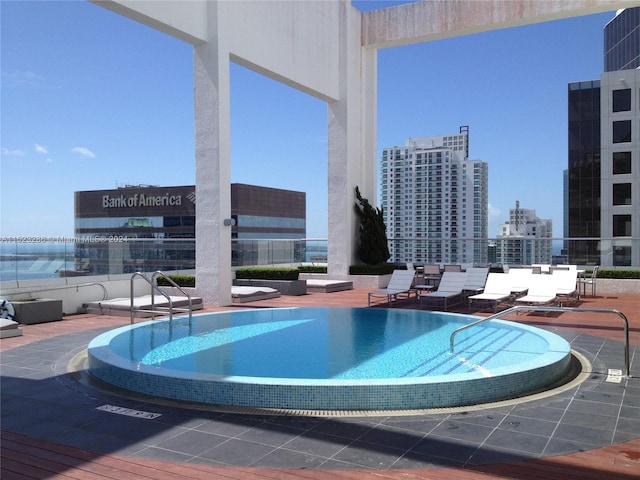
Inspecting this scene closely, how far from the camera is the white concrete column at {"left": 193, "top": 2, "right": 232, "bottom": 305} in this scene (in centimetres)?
1120

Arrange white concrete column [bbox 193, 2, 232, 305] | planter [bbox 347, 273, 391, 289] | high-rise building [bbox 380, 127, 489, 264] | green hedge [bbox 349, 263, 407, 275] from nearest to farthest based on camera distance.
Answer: white concrete column [bbox 193, 2, 232, 305]
planter [bbox 347, 273, 391, 289]
green hedge [bbox 349, 263, 407, 275]
high-rise building [bbox 380, 127, 489, 264]

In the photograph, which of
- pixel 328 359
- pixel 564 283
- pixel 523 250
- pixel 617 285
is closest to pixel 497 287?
pixel 564 283

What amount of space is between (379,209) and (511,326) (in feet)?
29.3

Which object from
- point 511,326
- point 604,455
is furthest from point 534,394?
point 511,326

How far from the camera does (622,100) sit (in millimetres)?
43031

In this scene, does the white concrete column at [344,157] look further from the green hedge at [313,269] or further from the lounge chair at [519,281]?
the lounge chair at [519,281]

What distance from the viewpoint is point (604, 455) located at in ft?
11.4

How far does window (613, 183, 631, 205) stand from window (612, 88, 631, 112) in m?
5.84

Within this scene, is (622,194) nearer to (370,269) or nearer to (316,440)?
(370,269)

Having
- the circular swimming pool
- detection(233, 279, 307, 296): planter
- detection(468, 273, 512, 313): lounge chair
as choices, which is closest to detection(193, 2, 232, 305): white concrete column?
the circular swimming pool

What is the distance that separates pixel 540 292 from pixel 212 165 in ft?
22.4

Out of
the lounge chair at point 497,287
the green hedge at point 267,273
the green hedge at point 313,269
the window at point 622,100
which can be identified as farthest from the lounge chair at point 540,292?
the window at point 622,100

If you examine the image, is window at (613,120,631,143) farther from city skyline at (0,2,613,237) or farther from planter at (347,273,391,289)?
planter at (347,273,391,289)

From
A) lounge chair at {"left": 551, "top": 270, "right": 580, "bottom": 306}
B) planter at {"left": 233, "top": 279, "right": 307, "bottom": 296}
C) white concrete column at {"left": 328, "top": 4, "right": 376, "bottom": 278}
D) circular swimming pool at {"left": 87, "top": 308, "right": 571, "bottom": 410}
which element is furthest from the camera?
white concrete column at {"left": 328, "top": 4, "right": 376, "bottom": 278}
